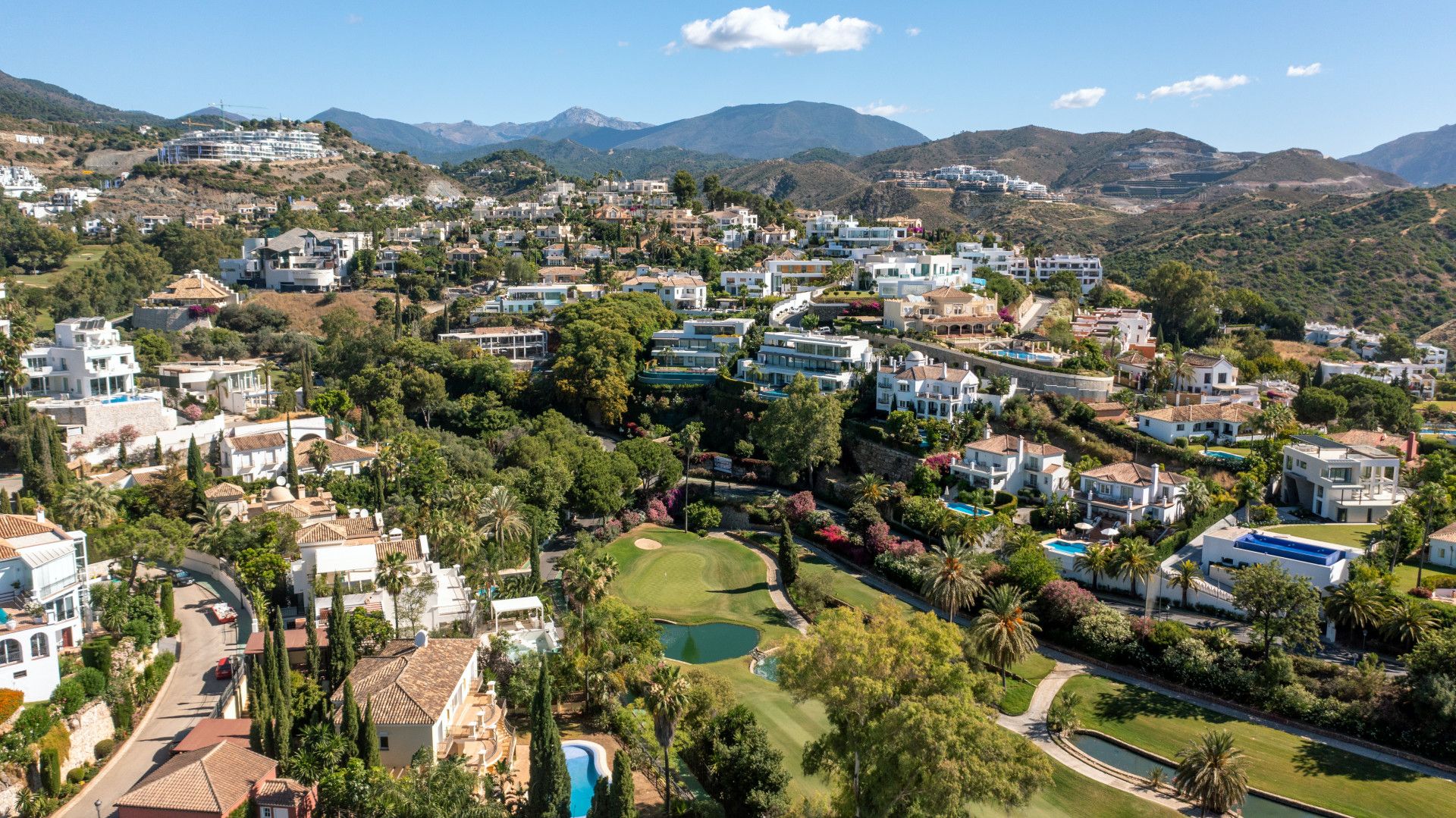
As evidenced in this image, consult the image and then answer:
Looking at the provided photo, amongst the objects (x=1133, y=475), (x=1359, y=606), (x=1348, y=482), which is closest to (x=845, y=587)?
(x=1133, y=475)

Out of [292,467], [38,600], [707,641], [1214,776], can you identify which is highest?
[292,467]

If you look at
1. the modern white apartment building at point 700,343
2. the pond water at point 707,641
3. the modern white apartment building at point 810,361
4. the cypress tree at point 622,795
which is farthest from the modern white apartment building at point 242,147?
the cypress tree at point 622,795

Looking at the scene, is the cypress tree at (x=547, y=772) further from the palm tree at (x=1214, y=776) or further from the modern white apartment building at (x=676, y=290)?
the modern white apartment building at (x=676, y=290)

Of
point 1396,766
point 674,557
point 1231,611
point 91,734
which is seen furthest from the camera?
point 674,557

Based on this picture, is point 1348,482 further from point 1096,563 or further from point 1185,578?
point 1096,563

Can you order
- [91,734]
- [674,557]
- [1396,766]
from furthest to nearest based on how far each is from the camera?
[674,557] → [1396,766] → [91,734]

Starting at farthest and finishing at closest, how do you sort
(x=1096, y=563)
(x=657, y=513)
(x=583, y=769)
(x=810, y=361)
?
(x=810, y=361) < (x=657, y=513) < (x=1096, y=563) < (x=583, y=769)

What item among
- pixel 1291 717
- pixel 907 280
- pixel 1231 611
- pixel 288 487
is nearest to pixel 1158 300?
pixel 907 280

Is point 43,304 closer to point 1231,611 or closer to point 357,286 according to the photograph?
point 357,286
